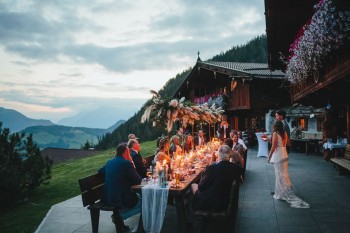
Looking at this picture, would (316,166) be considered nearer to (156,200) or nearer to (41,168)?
(156,200)

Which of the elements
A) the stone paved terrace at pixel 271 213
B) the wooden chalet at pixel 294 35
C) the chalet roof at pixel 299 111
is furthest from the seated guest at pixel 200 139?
the chalet roof at pixel 299 111

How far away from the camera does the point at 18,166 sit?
8305mm

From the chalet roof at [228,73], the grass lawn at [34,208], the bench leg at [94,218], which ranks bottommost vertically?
the grass lawn at [34,208]

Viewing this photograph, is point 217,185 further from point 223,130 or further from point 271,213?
point 223,130

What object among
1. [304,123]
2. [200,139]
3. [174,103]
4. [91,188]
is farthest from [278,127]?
[304,123]

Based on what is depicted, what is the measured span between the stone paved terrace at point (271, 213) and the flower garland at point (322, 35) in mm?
3409

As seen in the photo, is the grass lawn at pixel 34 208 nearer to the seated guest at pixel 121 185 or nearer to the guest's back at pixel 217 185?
the seated guest at pixel 121 185

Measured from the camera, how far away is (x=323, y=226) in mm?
5383

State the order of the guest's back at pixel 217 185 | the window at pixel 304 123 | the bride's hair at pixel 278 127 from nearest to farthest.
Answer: the guest's back at pixel 217 185 < the bride's hair at pixel 278 127 < the window at pixel 304 123

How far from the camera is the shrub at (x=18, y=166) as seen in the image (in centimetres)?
782

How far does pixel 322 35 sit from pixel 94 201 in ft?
18.3

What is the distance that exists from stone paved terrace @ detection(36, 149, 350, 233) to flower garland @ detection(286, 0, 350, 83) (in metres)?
3.41

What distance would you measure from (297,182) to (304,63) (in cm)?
386

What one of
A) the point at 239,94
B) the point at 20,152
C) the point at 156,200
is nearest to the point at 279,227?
the point at 156,200
